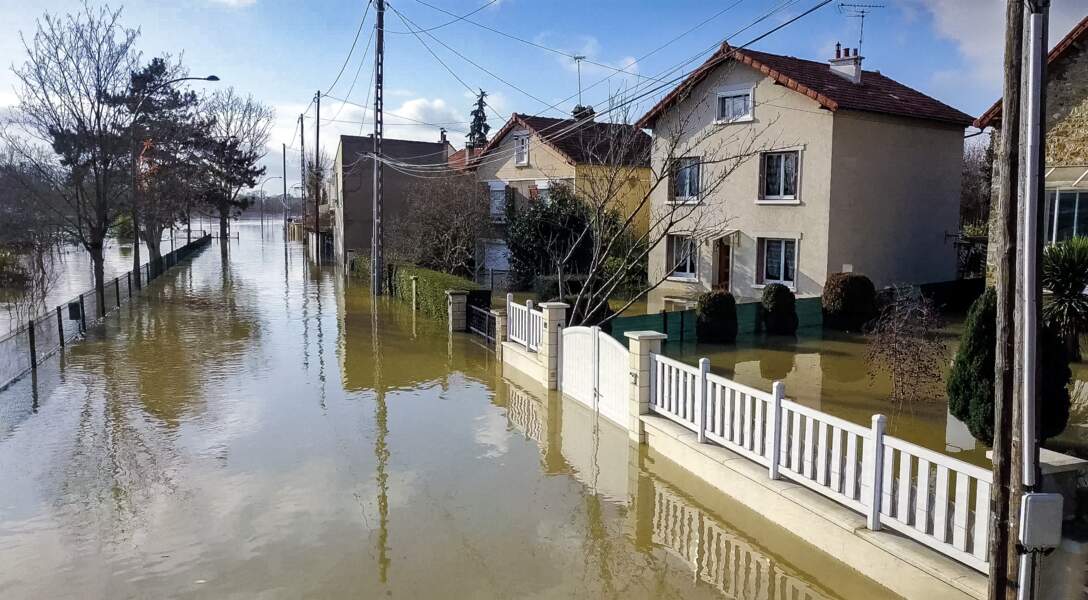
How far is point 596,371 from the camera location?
35.3 ft

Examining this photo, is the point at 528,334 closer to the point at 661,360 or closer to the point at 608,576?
the point at 661,360

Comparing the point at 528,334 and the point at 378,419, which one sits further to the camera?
the point at 528,334

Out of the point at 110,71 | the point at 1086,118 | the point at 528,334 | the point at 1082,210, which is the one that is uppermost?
the point at 110,71

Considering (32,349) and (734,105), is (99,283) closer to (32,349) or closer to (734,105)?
(32,349)

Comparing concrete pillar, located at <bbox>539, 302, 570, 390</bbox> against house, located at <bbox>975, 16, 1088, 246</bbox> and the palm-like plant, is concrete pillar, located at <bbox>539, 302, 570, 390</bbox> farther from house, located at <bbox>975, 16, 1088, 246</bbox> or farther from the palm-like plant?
house, located at <bbox>975, 16, 1088, 246</bbox>

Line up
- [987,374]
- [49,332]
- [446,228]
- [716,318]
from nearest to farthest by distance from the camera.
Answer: [987,374] → [49,332] → [716,318] → [446,228]

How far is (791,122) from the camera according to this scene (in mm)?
20875

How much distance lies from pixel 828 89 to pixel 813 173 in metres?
2.29

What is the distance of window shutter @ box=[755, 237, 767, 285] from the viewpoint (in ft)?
72.7

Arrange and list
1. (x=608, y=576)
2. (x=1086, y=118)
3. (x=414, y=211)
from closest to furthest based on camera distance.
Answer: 1. (x=608, y=576)
2. (x=1086, y=118)
3. (x=414, y=211)

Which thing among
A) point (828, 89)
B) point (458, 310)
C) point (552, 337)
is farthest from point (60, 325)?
point (828, 89)

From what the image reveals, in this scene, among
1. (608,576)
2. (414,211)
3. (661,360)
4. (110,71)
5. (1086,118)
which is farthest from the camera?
(414,211)

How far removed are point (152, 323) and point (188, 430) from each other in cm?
1129

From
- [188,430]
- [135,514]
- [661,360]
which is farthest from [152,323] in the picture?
[661,360]
